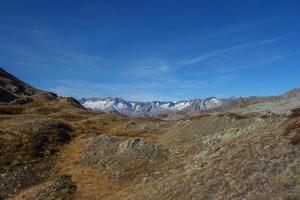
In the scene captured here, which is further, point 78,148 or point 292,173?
point 78,148

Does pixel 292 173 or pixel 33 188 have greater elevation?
pixel 292 173

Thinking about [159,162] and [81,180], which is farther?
[81,180]

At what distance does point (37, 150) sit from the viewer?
59469 millimetres

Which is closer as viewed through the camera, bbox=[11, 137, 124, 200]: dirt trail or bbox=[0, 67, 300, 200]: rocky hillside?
bbox=[0, 67, 300, 200]: rocky hillside

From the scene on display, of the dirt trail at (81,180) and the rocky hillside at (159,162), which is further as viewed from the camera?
Answer: the dirt trail at (81,180)

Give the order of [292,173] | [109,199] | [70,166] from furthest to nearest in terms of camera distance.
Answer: [70,166]
[109,199]
[292,173]

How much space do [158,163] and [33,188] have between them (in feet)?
47.0

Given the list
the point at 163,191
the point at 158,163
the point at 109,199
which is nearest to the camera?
the point at 163,191

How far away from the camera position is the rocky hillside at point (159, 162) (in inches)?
1135

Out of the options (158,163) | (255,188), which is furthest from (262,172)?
(158,163)

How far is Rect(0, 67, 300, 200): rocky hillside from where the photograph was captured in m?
Result: 28.8

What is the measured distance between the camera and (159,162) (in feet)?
148

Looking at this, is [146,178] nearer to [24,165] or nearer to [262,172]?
[262,172]

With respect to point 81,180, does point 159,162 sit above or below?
above
